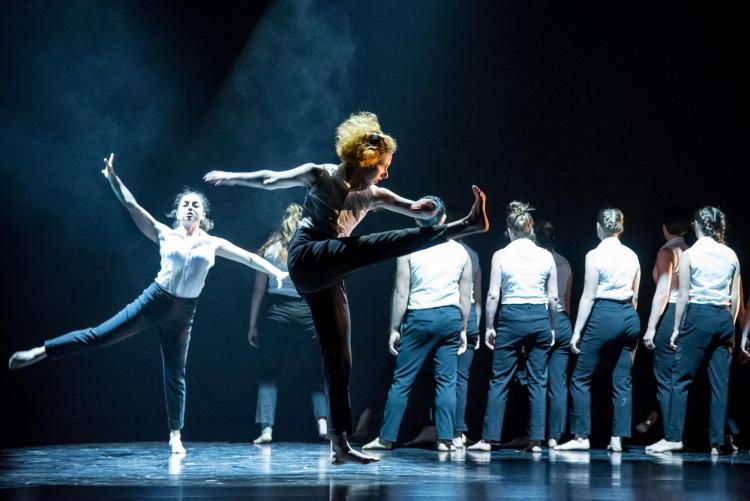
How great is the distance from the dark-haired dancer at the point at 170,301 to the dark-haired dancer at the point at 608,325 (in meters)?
2.40

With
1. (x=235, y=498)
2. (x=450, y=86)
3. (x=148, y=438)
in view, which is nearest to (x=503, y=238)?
(x=450, y=86)

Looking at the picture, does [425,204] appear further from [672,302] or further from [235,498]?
[672,302]

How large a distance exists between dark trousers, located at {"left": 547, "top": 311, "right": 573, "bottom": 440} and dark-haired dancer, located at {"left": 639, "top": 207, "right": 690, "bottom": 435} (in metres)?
0.63

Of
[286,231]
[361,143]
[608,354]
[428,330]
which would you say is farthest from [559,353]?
[361,143]

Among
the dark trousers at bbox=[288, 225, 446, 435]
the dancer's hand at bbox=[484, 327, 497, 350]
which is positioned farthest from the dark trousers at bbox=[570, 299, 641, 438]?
the dark trousers at bbox=[288, 225, 446, 435]

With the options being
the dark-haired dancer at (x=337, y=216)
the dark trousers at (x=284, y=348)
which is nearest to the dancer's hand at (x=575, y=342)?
the dark trousers at (x=284, y=348)

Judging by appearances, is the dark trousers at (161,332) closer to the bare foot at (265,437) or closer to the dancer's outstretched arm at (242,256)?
the dancer's outstretched arm at (242,256)

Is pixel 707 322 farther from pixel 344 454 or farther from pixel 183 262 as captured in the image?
pixel 183 262

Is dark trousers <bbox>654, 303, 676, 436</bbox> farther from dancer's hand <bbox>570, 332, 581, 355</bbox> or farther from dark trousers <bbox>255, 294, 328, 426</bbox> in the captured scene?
dark trousers <bbox>255, 294, 328, 426</bbox>

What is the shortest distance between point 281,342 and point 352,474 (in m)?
2.35

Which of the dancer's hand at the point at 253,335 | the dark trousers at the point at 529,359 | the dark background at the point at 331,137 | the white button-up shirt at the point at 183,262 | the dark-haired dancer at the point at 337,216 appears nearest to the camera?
the dark-haired dancer at the point at 337,216

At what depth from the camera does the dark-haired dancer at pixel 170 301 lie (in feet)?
19.2

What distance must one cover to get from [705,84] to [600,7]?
4.03 feet

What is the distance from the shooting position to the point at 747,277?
8039 millimetres
